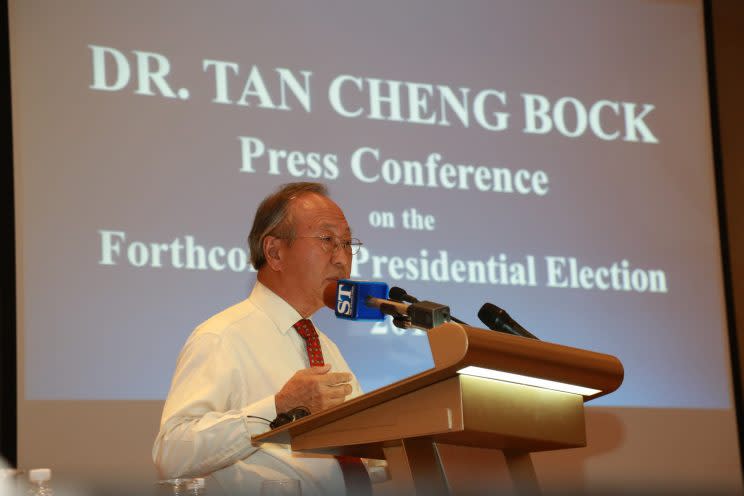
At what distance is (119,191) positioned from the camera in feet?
12.9

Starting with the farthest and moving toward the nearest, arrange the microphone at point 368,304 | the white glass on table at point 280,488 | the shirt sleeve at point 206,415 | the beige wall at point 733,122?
the beige wall at point 733,122 → the shirt sleeve at point 206,415 → the microphone at point 368,304 → the white glass on table at point 280,488

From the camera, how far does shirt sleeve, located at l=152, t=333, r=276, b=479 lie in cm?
233

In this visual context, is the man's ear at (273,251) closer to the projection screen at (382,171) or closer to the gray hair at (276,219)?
the gray hair at (276,219)

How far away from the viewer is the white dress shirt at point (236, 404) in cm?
235

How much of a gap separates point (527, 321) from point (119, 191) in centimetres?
191

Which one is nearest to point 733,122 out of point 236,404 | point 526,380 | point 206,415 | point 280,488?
point 236,404

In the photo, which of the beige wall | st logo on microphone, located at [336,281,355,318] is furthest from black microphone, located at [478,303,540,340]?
the beige wall

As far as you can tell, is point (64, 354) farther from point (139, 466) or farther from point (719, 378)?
point (719, 378)

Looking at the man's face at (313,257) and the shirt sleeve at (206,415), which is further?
the man's face at (313,257)

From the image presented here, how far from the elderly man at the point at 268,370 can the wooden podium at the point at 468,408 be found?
264mm

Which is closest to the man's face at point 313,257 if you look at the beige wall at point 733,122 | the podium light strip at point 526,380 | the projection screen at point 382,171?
the projection screen at point 382,171

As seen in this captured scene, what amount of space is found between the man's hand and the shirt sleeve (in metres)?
0.11

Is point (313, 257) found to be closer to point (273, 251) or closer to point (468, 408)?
point (273, 251)

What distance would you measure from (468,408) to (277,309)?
140cm
